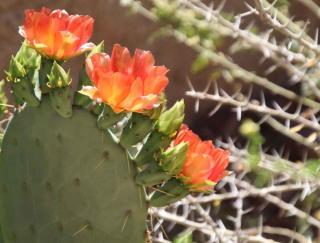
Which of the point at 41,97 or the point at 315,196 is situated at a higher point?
the point at 41,97

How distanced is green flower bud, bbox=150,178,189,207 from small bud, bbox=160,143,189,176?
0.04 meters

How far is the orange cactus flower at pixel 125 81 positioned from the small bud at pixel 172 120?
0.04 metres

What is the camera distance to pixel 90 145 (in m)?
1.34

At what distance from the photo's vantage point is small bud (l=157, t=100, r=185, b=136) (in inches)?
51.8

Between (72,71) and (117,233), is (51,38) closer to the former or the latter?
(117,233)

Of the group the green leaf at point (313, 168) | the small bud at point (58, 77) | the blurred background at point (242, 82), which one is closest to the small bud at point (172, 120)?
the small bud at point (58, 77)

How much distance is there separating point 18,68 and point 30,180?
7.2 inches

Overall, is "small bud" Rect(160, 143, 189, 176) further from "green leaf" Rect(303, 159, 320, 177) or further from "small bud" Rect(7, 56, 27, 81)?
"green leaf" Rect(303, 159, 320, 177)

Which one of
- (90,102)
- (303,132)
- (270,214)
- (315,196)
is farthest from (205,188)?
(303,132)

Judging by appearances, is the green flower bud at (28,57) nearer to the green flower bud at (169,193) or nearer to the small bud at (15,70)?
the small bud at (15,70)

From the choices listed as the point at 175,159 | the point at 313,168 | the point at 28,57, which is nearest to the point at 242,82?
the point at 313,168

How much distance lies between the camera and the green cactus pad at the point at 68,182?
1.33m

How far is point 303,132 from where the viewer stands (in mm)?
3855

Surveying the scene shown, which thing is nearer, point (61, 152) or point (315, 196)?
point (61, 152)
